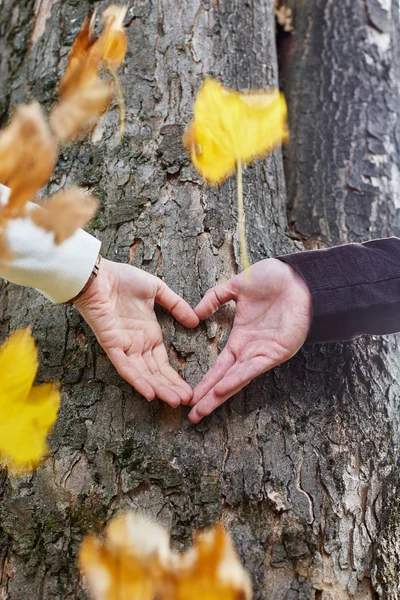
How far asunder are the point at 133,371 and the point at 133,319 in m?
0.14

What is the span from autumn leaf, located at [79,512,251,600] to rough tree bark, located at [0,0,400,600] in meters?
→ 0.03

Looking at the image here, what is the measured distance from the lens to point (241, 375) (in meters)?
1.10

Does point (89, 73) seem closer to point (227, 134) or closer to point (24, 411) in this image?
point (227, 134)

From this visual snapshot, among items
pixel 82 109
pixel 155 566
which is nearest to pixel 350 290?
pixel 155 566

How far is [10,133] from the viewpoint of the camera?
3.57ft

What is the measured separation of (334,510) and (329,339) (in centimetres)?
35

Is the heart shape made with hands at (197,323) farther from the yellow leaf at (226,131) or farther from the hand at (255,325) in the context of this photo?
the yellow leaf at (226,131)

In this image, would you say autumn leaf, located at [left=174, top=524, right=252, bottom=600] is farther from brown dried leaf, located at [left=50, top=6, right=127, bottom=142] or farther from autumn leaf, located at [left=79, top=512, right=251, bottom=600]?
brown dried leaf, located at [left=50, top=6, right=127, bottom=142]

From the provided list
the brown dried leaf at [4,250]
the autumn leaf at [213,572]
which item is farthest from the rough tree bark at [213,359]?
the brown dried leaf at [4,250]

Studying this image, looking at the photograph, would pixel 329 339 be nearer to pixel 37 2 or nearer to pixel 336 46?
pixel 336 46

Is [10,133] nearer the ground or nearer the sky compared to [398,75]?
nearer the sky

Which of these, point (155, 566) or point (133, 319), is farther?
point (133, 319)

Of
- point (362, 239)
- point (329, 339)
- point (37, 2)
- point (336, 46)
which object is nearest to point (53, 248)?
point (329, 339)

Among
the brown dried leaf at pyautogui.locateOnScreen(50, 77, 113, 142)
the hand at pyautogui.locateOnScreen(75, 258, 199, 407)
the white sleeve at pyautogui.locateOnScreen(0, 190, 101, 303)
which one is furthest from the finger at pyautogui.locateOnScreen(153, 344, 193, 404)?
the brown dried leaf at pyautogui.locateOnScreen(50, 77, 113, 142)
